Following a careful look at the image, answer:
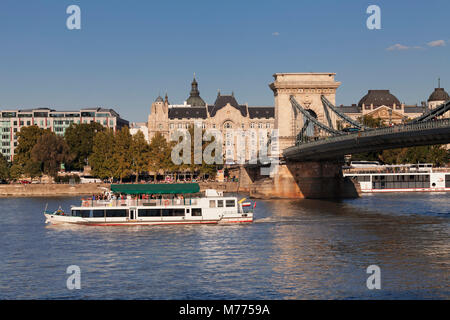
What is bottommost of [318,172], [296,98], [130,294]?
[130,294]

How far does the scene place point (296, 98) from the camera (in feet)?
298

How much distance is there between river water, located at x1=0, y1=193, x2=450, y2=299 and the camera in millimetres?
29641

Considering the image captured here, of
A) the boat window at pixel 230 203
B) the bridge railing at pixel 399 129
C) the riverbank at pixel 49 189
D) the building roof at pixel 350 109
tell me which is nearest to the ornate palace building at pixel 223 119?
the building roof at pixel 350 109

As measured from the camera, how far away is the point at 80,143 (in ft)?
477

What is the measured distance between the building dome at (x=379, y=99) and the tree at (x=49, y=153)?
97.3 m

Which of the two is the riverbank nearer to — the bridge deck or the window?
the bridge deck

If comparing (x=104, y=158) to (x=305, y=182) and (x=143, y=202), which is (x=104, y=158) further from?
(x=143, y=202)

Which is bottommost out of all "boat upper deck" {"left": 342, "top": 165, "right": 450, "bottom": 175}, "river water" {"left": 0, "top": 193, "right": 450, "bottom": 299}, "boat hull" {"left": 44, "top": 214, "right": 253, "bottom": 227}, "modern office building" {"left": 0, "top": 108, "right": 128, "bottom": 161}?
"river water" {"left": 0, "top": 193, "right": 450, "bottom": 299}

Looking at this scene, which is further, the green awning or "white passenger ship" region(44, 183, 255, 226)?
the green awning

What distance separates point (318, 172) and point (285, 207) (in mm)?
17628

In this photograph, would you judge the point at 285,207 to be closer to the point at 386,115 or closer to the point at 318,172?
the point at 318,172

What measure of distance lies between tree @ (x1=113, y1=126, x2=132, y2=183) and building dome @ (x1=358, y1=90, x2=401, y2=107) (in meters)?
Answer: 90.6

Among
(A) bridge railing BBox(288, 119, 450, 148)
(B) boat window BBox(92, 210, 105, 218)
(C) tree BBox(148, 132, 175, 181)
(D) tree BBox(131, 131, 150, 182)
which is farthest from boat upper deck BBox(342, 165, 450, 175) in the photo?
(B) boat window BBox(92, 210, 105, 218)

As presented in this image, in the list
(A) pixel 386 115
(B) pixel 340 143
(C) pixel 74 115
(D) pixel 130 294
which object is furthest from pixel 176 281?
(C) pixel 74 115
